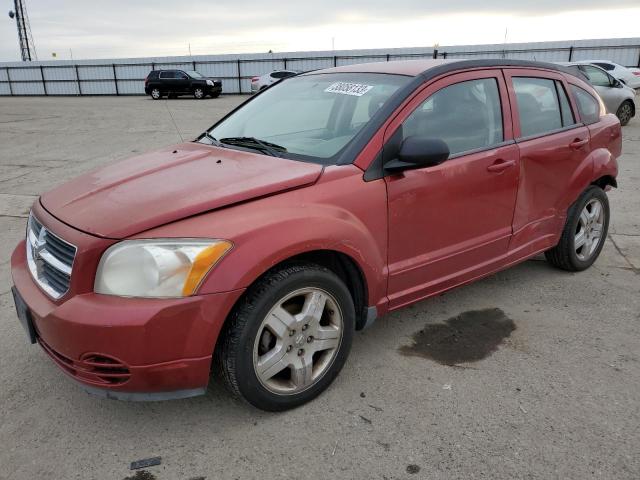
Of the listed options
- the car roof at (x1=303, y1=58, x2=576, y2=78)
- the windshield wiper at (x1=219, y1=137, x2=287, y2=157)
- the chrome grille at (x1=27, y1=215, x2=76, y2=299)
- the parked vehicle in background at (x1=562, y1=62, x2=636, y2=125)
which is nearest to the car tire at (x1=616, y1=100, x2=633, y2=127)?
the parked vehicle in background at (x1=562, y1=62, x2=636, y2=125)

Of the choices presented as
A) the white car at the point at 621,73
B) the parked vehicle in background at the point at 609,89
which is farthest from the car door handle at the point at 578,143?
the white car at the point at 621,73

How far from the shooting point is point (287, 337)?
2504mm

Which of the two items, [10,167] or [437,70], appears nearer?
[437,70]

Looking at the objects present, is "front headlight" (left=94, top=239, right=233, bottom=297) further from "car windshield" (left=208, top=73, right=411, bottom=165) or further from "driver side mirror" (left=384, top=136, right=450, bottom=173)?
"driver side mirror" (left=384, top=136, right=450, bottom=173)

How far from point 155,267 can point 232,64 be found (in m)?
32.8

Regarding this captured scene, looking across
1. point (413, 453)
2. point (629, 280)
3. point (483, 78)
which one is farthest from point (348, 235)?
point (629, 280)

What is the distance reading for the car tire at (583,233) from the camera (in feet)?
13.5

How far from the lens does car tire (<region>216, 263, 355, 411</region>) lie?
7.66ft

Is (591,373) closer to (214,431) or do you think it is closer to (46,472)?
(214,431)

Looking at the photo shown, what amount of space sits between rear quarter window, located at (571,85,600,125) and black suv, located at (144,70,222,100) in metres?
25.1

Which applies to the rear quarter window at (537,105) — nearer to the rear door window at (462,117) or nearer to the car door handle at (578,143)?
the car door handle at (578,143)

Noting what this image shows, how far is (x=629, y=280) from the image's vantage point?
4195 millimetres

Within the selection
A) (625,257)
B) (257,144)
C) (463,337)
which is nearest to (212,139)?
(257,144)

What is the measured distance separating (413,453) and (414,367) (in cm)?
72
